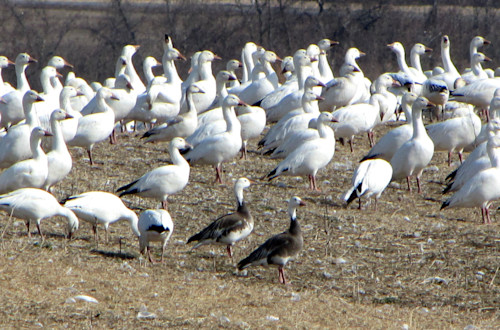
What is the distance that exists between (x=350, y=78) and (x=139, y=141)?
3.46m

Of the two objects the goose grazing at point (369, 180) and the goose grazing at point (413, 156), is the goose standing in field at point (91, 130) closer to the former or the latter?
the goose grazing at point (369, 180)

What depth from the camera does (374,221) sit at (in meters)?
9.46

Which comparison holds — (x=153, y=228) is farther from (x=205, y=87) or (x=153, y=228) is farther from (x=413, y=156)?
(x=205, y=87)

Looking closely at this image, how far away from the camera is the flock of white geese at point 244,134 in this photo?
7.78 metres

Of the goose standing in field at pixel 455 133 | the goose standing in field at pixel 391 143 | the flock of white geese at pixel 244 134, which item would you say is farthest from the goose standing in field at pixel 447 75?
the goose standing in field at pixel 391 143

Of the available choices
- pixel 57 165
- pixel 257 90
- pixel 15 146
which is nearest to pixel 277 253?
pixel 57 165

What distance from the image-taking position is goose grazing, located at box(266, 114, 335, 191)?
1054 cm

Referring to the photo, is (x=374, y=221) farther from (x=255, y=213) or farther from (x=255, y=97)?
(x=255, y=97)

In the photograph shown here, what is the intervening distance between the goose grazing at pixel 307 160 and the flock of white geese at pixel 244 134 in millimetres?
14

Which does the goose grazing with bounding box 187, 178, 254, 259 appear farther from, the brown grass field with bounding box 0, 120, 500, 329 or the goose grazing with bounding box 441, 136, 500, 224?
the goose grazing with bounding box 441, 136, 500, 224

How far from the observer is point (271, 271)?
25.4 feet

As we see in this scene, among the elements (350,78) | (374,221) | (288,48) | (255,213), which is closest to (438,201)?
(374,221)

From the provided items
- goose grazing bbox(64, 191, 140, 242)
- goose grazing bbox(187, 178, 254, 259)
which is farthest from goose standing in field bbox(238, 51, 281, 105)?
goose grazing bbox(187, 178, 254, 259)

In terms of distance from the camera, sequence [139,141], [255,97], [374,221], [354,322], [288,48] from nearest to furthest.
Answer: [354,322] → [374,221] → [139,141] → [255,97] → [288,48]
